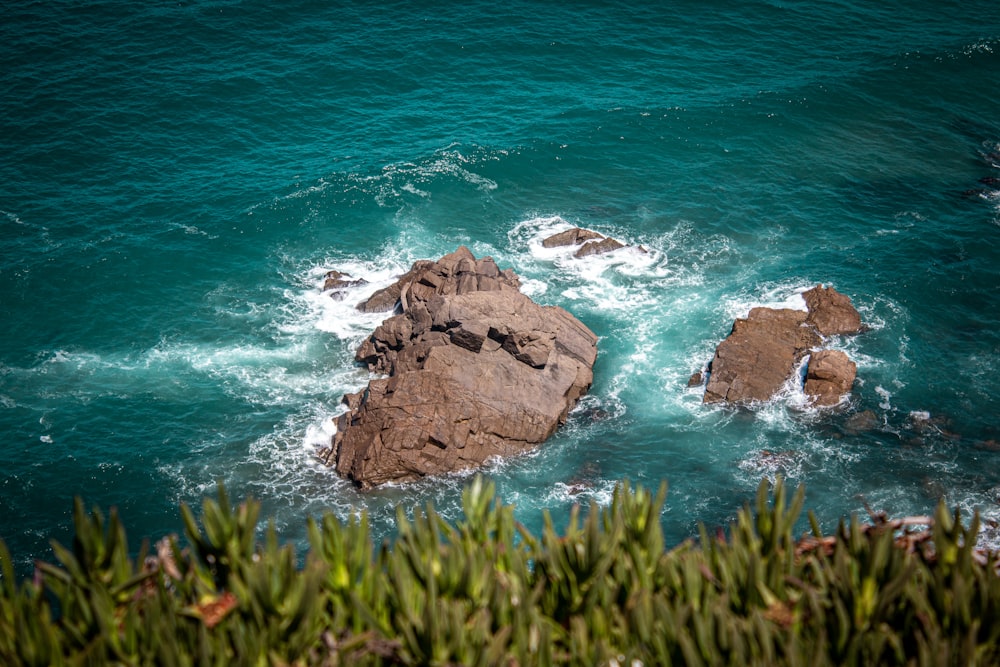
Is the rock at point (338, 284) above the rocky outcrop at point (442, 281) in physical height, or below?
below

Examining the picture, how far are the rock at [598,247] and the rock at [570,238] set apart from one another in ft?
2.30

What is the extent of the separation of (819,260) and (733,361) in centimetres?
1349

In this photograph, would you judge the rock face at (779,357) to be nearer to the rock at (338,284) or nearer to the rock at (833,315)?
the rock at (833,315)

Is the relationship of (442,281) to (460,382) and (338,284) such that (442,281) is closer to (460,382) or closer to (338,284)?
(338,284)

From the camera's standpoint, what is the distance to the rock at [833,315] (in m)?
44.9

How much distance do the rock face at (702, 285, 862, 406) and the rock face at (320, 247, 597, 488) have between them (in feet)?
22.5

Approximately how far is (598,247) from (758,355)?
564 inches

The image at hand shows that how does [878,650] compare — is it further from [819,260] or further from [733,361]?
[819,260]

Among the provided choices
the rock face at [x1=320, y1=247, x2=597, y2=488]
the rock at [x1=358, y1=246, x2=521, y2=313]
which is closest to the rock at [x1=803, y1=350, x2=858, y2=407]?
the rock face at [x1=320, y1=247, x2=597, y2=488]

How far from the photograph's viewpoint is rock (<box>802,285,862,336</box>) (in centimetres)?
4488

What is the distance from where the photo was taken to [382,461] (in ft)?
121

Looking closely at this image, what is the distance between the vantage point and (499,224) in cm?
5581

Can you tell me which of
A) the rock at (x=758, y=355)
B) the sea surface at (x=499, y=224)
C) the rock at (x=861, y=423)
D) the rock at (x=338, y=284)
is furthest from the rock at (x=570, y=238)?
the rock at (x=861, y=423)

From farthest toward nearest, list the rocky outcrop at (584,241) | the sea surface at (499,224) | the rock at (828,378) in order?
the rocky outcrop at (584,241) → the rock at (828,378) → the sea surface at (499,224)
